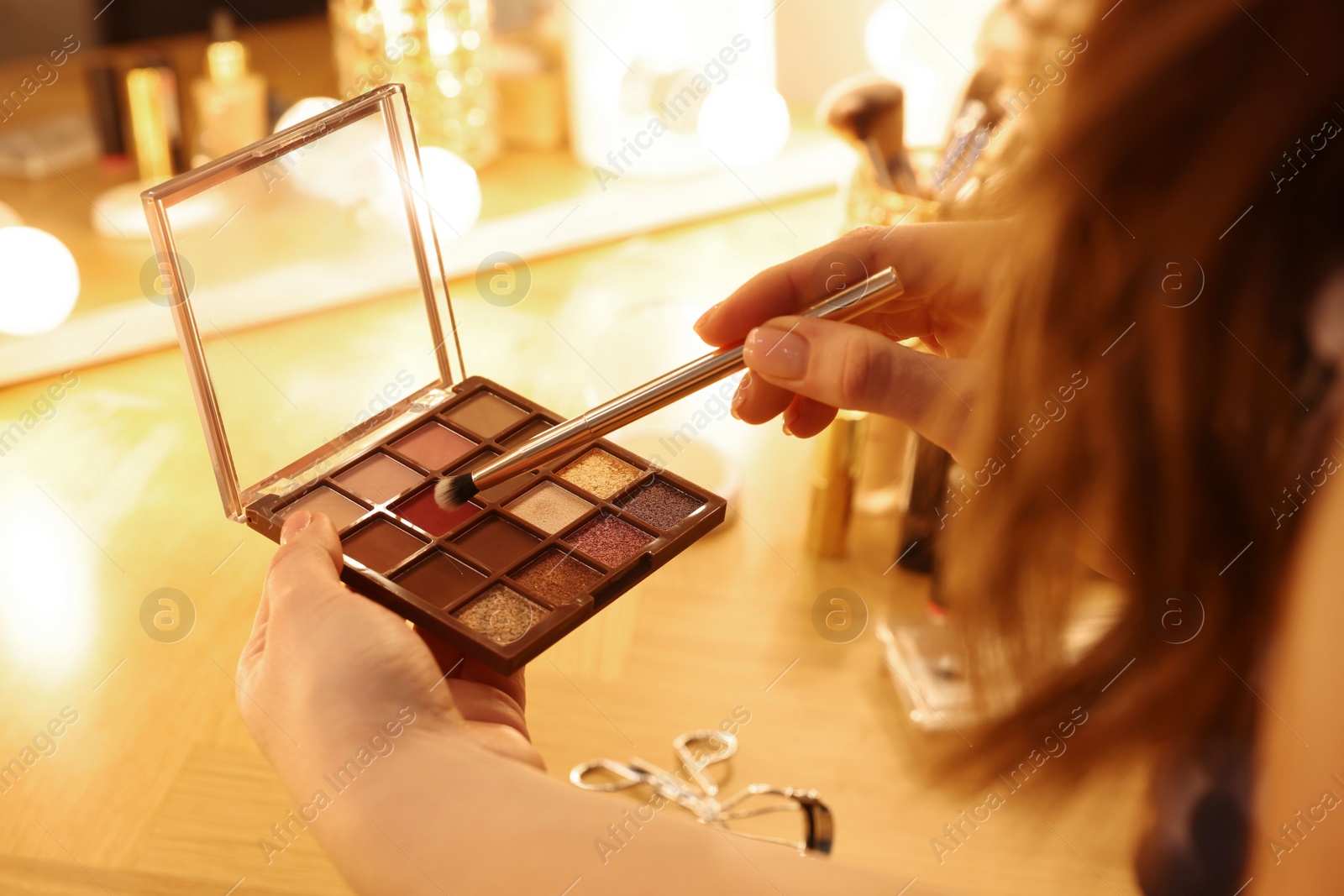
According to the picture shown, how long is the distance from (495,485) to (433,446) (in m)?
0.05

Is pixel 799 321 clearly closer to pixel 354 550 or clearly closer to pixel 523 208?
pixel 354 550

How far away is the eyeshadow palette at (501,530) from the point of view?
0.43 meters

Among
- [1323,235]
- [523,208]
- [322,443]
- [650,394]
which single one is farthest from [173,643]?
[1323,235]

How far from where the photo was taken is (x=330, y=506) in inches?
19.1

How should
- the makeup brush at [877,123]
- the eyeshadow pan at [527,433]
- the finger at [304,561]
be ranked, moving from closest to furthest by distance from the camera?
1. the finger at [304,561]
2. the eyeshadow pan at [527,433]
3. the makeup brush at [877,123]

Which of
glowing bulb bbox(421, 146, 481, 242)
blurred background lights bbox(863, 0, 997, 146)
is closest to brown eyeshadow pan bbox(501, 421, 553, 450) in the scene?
glowing bulb bbox(421, 146, 481, 242)

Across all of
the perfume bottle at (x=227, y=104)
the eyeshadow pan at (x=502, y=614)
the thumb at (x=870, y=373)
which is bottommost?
the eyeshadow pan at (x=502, y=614)

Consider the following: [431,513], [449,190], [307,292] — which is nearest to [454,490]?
[431,513]

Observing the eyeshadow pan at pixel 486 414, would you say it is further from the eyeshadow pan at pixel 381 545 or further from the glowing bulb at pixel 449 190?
the glowing bulb at pixel 449 190

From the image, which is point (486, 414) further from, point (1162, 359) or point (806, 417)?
point (1162, 359)

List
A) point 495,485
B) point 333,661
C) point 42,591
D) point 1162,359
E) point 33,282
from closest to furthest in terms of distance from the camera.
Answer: point 1162,359, point 333,661, point 495,485, point 42,591, point 33,282

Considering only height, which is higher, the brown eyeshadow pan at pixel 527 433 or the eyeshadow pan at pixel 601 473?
the brown eyeshadow pan at pixel 527 433

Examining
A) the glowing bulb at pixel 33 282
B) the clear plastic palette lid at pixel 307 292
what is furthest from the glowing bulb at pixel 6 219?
the clear plastic palette lid at pixel 307 292

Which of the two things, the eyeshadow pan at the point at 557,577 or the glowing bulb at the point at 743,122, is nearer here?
the eyeshadow pan at the point at 557,577
